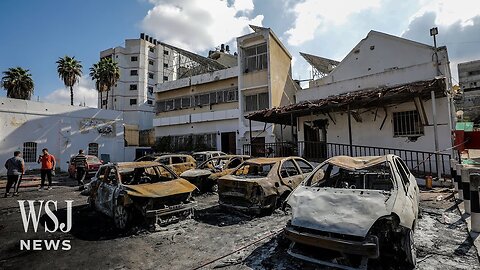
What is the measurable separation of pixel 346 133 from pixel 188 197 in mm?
10261

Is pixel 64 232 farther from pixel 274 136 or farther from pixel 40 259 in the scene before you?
pixel 274 136

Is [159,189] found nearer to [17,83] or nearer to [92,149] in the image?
[92,149]

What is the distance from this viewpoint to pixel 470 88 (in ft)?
126

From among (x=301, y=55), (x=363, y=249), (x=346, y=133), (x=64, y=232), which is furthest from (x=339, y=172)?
(x=301, y=55)

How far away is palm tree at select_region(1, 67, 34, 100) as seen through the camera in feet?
88.8

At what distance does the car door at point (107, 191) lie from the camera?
6.20m

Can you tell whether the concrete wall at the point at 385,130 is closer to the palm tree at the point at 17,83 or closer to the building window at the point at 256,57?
the building window at the point at 256,57

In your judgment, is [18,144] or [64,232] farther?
[18,144]

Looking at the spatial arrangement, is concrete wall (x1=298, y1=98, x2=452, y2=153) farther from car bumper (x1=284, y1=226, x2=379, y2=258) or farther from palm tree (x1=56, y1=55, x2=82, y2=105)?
palm tree (x1=56, y1=55, x2=82, y2=105)

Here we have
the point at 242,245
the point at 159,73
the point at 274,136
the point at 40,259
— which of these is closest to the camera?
the point at 40,259

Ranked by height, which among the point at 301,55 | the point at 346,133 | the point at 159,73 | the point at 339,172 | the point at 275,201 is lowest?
the point at 275,201

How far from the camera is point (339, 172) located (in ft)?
18.3

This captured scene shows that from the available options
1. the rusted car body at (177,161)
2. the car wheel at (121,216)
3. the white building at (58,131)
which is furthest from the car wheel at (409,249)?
the white building at (58,131)

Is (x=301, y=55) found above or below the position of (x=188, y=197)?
above
